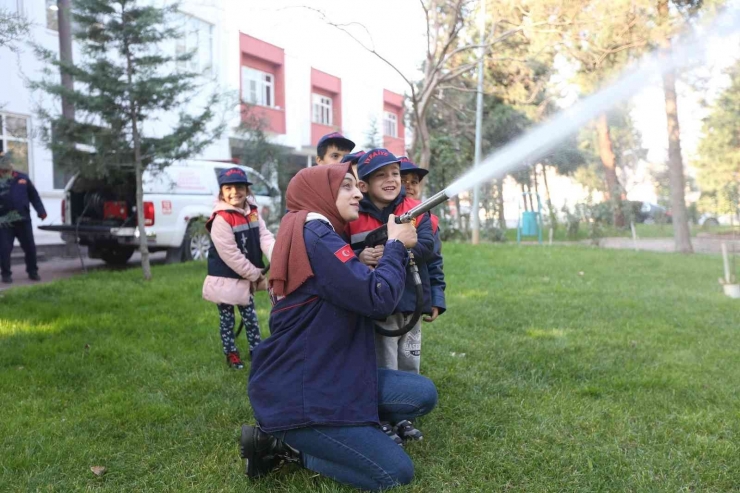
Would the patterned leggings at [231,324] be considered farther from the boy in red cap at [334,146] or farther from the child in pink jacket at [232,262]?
the boy in red cap at [334,146]

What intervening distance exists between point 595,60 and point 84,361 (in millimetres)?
9547

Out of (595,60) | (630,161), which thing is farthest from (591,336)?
(630,161)

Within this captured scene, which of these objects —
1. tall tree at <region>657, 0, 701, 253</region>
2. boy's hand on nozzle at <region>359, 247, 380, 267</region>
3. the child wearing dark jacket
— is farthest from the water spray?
tall tree at <region>657, 0, 701, 253</region>

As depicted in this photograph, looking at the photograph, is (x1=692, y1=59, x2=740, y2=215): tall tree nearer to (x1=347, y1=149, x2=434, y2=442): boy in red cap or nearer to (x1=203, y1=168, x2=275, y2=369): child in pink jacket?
(x1=203, y1=168, x2=275, y2=369): child in pink jacket

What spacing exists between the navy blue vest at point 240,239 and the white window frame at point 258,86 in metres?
19.0

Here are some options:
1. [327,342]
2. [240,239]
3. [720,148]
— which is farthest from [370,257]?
[720,148]

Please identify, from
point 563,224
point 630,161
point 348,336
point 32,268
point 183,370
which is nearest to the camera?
point 348,336

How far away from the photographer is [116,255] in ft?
40.9

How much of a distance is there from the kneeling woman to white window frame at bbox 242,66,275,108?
70.2 feet

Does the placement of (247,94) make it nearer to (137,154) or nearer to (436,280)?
(137,154)

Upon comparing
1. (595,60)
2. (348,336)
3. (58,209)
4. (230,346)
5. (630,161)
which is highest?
(630,161)

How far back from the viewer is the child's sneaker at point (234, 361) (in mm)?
5164

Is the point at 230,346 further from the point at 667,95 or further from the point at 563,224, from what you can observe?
the point at 563,224

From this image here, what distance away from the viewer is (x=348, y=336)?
3014mm
